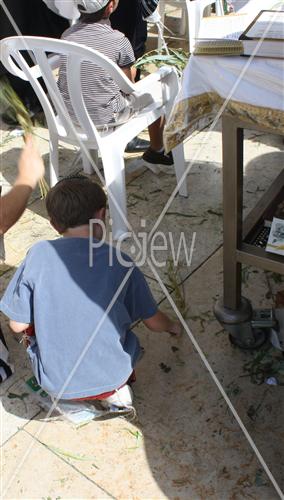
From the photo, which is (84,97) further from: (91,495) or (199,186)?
(91,495)

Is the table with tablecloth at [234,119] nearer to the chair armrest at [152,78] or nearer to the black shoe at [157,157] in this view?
the chair armrest at [152,78]

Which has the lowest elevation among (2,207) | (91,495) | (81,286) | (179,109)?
(91,495)

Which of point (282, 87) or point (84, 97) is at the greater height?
point (282, 87)

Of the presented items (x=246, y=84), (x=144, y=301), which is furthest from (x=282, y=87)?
(x=144, y=301)

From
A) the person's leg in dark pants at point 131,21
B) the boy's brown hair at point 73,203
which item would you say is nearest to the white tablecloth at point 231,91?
the boy's brown hair at point 73,203

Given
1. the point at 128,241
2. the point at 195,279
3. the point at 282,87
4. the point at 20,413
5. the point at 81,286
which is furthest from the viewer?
the point at 128,241

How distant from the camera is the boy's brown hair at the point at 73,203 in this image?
1667 mm

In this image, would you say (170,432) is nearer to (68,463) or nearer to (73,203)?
(68,463)

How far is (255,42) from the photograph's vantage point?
60.2 inches

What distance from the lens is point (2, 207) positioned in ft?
5.49

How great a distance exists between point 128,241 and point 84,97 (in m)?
0.70

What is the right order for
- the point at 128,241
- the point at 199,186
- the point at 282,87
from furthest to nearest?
1. the point at 199,186
2. the point at 128,241
3. the point at 282,87

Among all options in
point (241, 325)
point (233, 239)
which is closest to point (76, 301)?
point (233, 239)

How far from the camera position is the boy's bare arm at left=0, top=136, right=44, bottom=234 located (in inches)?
65.9
